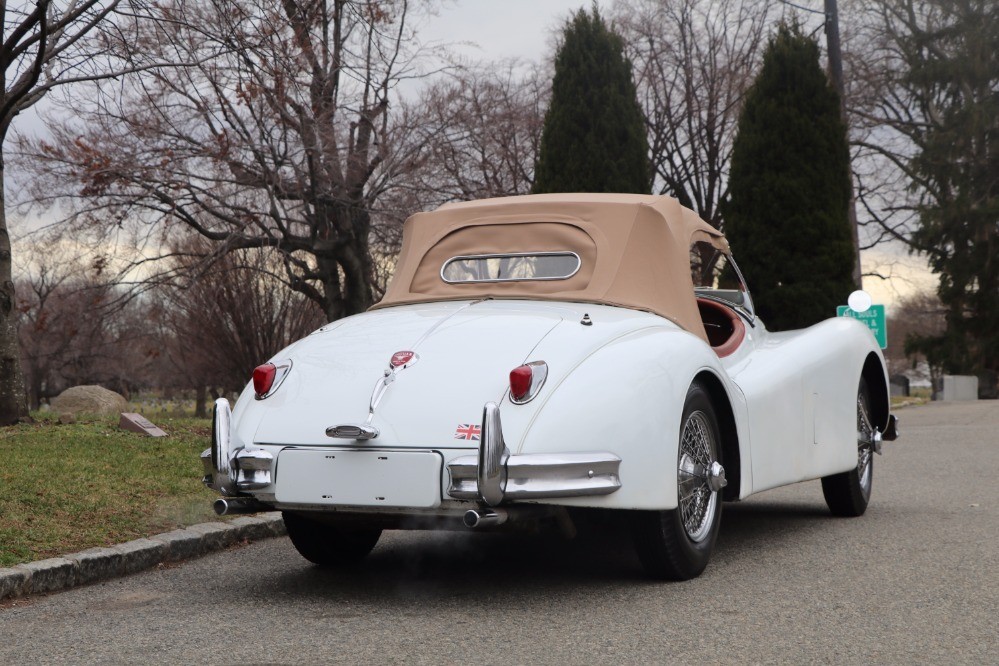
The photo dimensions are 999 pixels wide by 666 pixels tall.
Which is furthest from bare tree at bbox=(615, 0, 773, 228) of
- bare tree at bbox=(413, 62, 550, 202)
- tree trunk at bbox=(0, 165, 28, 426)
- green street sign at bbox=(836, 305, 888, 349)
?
tree trunk at bbox=(0, 165, 28, 426)

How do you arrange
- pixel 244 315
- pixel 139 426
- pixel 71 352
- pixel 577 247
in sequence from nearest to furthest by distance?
pixel 577 247
pixel 139 426
pixel 244 315
pixel 71 352

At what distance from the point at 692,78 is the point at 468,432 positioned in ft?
85.2

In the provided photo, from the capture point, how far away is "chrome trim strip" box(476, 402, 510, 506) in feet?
13.5

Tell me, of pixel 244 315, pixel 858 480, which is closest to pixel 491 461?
pixel 858 480

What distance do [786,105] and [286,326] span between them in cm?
1618

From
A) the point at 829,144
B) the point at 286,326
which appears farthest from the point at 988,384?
the point at 286,326

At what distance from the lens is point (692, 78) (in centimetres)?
2886

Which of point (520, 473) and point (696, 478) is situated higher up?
point (520, 473)

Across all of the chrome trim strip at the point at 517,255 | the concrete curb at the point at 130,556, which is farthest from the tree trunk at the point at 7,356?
the chrome trim strip at the point at 517,255

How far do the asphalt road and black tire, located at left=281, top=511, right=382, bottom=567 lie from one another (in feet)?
0.27

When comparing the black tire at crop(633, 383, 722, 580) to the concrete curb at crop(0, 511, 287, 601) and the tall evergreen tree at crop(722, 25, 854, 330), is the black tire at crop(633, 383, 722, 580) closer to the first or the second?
the concrete curb at crop(0, 511, 287, 601)

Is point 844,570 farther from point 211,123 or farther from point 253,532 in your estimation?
point 211,123

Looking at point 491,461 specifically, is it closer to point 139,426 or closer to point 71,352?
point 139,426

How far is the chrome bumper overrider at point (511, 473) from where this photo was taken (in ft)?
13.6
